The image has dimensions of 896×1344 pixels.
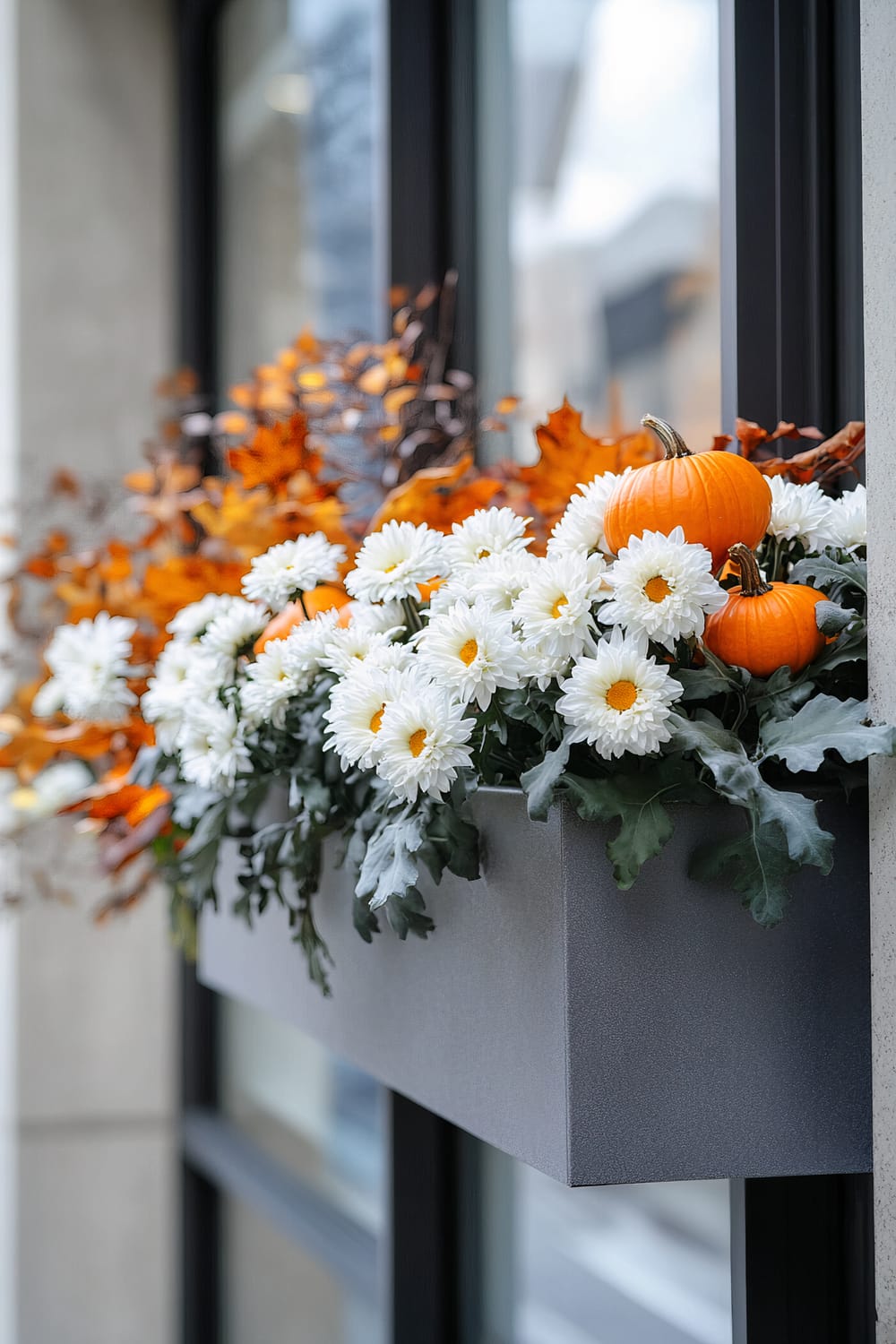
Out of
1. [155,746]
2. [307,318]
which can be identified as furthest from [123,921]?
[155,746]

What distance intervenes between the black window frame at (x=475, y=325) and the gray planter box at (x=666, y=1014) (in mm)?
271

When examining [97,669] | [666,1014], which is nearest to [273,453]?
[97,669]

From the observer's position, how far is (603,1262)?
153 centimetres

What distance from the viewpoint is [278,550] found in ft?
3.34

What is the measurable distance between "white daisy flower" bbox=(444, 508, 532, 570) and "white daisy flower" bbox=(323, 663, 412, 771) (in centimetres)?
11

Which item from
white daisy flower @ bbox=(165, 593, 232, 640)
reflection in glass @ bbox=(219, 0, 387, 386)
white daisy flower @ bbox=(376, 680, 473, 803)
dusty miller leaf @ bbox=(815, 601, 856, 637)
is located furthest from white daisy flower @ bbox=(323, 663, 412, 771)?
reflection in glass @ bbox=(219, 0, 387, 386)

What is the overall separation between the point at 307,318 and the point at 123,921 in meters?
1.09

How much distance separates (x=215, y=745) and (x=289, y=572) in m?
0.14

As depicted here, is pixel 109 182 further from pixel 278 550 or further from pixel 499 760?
pixel 499 760

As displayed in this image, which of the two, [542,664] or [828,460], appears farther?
[828,460]

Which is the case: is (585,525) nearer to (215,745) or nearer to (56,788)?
(215,745)

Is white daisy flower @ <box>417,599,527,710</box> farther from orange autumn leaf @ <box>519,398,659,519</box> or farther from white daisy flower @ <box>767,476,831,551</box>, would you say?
orange autumn leaf @ <box>519,398,659,519</box>

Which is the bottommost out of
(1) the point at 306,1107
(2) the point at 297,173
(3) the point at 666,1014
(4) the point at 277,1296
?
(4) the point at 277,1296

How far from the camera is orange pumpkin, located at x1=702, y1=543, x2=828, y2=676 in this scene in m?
0.77
